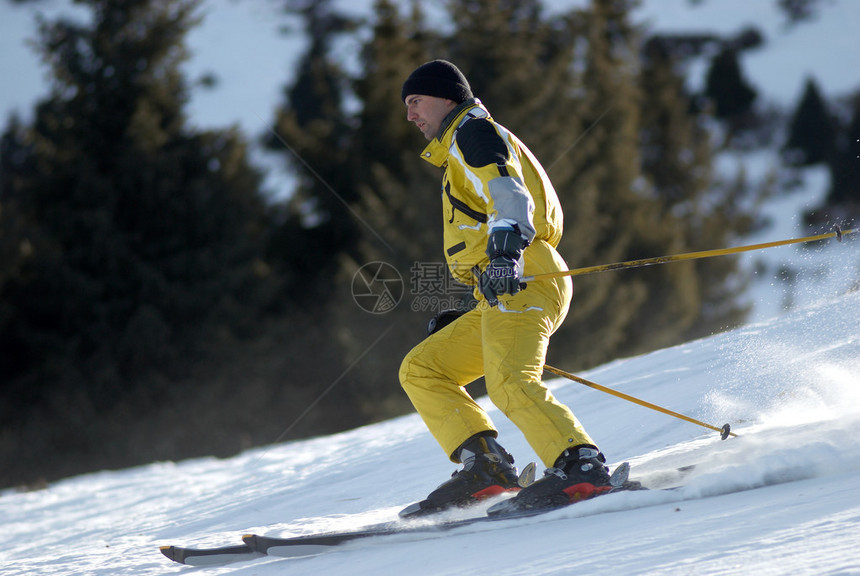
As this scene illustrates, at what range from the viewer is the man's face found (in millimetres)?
3189

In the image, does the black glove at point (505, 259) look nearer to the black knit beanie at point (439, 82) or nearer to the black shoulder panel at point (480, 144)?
the black shoulder panel at point (480, 144)

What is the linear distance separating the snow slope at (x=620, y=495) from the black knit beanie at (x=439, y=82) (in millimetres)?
1471

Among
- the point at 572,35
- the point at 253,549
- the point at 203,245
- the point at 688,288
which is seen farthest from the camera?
the point at 572,35

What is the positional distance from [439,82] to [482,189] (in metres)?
0.49

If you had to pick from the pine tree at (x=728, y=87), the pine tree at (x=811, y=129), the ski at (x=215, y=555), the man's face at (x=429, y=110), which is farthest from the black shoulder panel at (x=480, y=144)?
the pine tree at (x=811, y=129)

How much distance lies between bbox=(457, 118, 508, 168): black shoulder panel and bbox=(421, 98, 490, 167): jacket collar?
7 cm

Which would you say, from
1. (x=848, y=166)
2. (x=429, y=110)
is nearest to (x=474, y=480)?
(x=429, y=110)

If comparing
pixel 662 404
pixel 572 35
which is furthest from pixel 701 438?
pixel 572 35

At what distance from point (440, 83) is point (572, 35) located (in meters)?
19.2

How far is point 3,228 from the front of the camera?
14742 mm

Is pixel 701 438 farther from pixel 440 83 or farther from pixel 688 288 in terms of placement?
pixel 688 288

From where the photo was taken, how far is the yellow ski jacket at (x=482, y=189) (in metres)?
2.87

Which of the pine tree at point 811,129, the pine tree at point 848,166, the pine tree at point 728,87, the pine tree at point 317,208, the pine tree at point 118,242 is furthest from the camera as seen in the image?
the pine tree at point 728,87

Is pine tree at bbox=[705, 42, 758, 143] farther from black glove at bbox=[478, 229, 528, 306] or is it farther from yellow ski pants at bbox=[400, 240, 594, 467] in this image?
black glove at bbox=[478, 229, 528, 306]
